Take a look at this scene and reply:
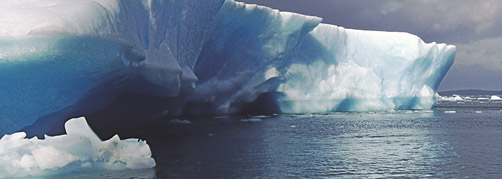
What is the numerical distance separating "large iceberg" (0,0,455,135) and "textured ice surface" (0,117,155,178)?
100cm

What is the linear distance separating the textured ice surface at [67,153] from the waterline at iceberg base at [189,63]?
101 centimetres

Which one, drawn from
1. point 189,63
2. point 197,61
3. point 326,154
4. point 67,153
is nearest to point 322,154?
point 326,154

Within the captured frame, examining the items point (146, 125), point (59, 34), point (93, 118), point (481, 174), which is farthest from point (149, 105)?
point (481, 174)

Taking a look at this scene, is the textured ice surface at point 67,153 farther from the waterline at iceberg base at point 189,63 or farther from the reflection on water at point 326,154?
the waterline at iceberg base at point 189,63

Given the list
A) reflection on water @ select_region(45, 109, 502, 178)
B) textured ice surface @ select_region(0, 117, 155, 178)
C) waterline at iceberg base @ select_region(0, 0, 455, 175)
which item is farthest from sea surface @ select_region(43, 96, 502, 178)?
waterline at iceberg base @ select_region(0, 0, 455, 175)

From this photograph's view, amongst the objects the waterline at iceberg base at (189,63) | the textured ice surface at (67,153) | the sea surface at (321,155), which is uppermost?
the waterline at iceberg base at (189,63)

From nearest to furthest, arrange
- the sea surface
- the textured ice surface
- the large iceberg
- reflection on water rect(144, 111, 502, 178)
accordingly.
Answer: the textured ice surface
the sea surface
reflection on water rect(144, 111, 502, 178)
the large iceberg

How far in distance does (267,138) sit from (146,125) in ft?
13.7

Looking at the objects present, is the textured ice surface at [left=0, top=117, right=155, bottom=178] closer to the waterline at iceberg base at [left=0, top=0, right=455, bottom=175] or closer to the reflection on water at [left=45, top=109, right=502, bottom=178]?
the reflection on water at [left=45, top=109, right=502, bottom=178]

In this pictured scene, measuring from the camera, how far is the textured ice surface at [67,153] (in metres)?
4.37

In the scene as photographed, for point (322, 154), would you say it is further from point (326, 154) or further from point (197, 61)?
point (197, 61)

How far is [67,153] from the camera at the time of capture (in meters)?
4.52

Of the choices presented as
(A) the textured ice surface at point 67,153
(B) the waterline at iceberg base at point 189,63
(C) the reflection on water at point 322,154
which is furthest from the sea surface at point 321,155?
(B) the waterline at iceberg base at point 189,63

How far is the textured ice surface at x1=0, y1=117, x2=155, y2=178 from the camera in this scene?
4.37 meters
